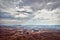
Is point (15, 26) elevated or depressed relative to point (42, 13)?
depressed

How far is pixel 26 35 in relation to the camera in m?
2.77

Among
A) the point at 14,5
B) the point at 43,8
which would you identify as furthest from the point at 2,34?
the point at 43,8

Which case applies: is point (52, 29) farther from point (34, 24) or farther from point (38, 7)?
point (38, 7)

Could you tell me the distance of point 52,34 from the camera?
2.76 meters

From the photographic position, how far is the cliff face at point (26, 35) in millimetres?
2752

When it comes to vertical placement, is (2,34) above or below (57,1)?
below

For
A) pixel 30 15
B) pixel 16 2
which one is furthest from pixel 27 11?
pixel 16 2

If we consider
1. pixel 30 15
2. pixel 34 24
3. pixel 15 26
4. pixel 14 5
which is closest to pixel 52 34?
pixel 34 24

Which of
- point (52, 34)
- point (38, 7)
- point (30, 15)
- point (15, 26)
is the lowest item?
point (52, 34)

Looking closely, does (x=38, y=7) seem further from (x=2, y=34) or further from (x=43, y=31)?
(x=2, y=34)

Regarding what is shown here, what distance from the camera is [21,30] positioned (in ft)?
9.14

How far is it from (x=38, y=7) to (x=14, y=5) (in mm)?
572

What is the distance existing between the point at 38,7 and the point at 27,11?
28 cm

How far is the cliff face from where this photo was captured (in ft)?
9.03
